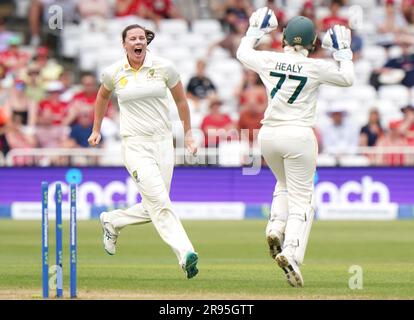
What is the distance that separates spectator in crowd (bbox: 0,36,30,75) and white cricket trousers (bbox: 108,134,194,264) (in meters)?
11.0

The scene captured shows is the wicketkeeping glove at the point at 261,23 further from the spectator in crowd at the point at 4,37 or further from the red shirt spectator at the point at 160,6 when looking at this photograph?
the red shirt spectator at the point at 160,6

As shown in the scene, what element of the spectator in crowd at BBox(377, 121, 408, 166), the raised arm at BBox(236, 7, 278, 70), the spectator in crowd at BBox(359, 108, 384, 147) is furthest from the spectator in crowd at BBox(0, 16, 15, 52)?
the raised arm at BBox(236, 7, 278, 70)

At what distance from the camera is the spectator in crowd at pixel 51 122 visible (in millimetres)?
19766

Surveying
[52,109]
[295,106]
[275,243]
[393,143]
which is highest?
[295,106]

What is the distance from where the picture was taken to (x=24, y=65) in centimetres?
2114

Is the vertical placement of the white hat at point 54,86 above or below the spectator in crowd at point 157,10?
below

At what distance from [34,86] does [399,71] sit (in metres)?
5.57

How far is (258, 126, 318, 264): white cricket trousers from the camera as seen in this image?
10000mm

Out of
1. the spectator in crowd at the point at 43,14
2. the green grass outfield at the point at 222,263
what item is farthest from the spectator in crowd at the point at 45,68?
the green grass outfield at the point at 222,263

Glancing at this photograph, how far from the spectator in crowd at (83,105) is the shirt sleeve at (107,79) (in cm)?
913

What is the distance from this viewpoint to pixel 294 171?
33.2ft

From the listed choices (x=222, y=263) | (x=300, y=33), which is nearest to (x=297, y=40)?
(x=300, y=33)

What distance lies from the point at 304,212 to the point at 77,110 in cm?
987

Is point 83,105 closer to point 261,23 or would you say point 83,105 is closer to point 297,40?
point 261,23
